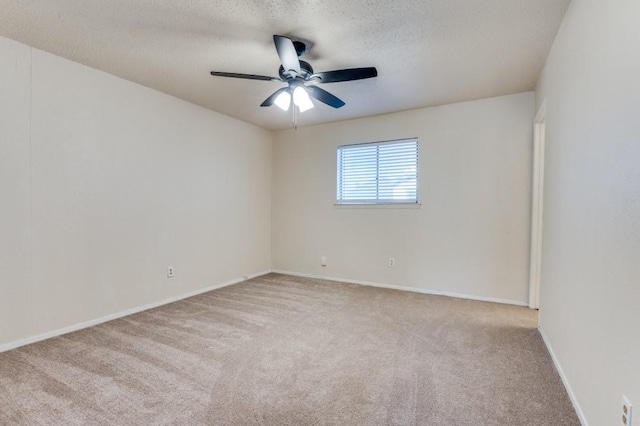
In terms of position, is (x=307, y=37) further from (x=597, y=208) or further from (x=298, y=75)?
(x=597, y=208)

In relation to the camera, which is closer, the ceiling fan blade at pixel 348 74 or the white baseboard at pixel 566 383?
the white baseboard at pixel 566 383

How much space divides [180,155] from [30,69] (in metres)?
1.47

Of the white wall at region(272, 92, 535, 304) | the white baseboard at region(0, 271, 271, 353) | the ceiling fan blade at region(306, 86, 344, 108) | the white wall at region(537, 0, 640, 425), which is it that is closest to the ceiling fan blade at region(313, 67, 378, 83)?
the ceiling fan blade at region(306, 86, 344, 108)

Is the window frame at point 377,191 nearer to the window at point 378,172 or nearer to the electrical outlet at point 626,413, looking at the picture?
the window at point 378,172

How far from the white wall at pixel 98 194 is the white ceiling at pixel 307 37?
0.30 m

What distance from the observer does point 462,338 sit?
261cm

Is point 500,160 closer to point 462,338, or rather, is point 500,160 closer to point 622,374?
point 462,338

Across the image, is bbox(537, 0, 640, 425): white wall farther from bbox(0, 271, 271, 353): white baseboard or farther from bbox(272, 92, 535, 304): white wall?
bbox(0, 271, 271, 353): white baseboard

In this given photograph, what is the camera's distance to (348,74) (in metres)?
2.30

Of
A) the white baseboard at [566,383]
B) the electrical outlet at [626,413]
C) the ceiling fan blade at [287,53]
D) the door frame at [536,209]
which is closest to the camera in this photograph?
the electrical outlet at [626,413]

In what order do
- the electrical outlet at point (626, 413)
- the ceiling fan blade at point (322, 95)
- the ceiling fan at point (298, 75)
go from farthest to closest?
1. the ceiling fan blade at point (322, 95)
2. the ceiling fan at point (298, 75)
3. the electrical outlet at point (626, 413)

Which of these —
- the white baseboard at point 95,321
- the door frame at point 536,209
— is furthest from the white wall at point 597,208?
the white baseboard at point 95,321

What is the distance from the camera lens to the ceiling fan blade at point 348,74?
2.24 m

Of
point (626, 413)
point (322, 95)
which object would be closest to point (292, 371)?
point (626, 413)
